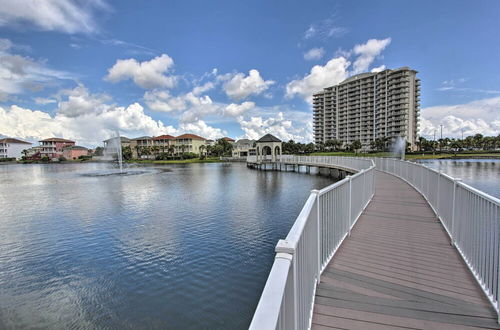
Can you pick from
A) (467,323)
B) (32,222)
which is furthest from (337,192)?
(32,222)

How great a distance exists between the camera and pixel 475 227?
3.88 metres

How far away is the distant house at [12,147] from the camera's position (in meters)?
108

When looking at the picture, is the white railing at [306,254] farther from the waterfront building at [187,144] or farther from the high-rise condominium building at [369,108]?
the waterfront building at [187,144]

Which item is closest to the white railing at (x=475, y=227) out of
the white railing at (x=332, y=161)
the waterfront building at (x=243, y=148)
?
the white railing at (x=332, y=161)

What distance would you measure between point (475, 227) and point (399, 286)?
58.7 inches

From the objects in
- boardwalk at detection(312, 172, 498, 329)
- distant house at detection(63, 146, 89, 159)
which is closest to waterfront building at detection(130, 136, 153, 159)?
distant house at detection(63, 146, 89, 159)

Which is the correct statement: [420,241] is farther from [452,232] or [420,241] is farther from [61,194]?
[61,194]

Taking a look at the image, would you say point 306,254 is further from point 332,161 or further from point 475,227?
point 332,161

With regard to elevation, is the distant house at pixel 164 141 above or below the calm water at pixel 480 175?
above

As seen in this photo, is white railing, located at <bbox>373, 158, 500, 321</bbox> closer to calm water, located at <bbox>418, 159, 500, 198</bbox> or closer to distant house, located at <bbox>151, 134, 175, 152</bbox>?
calm water, located at <bbox>418, 159, 500, 198</bbox>

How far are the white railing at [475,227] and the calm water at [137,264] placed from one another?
13.4 ft

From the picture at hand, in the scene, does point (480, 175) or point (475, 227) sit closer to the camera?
point (475, 227)

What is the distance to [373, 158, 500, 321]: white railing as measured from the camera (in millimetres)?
3182

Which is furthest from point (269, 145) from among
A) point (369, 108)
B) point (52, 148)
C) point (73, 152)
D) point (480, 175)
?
point (52, 148)
